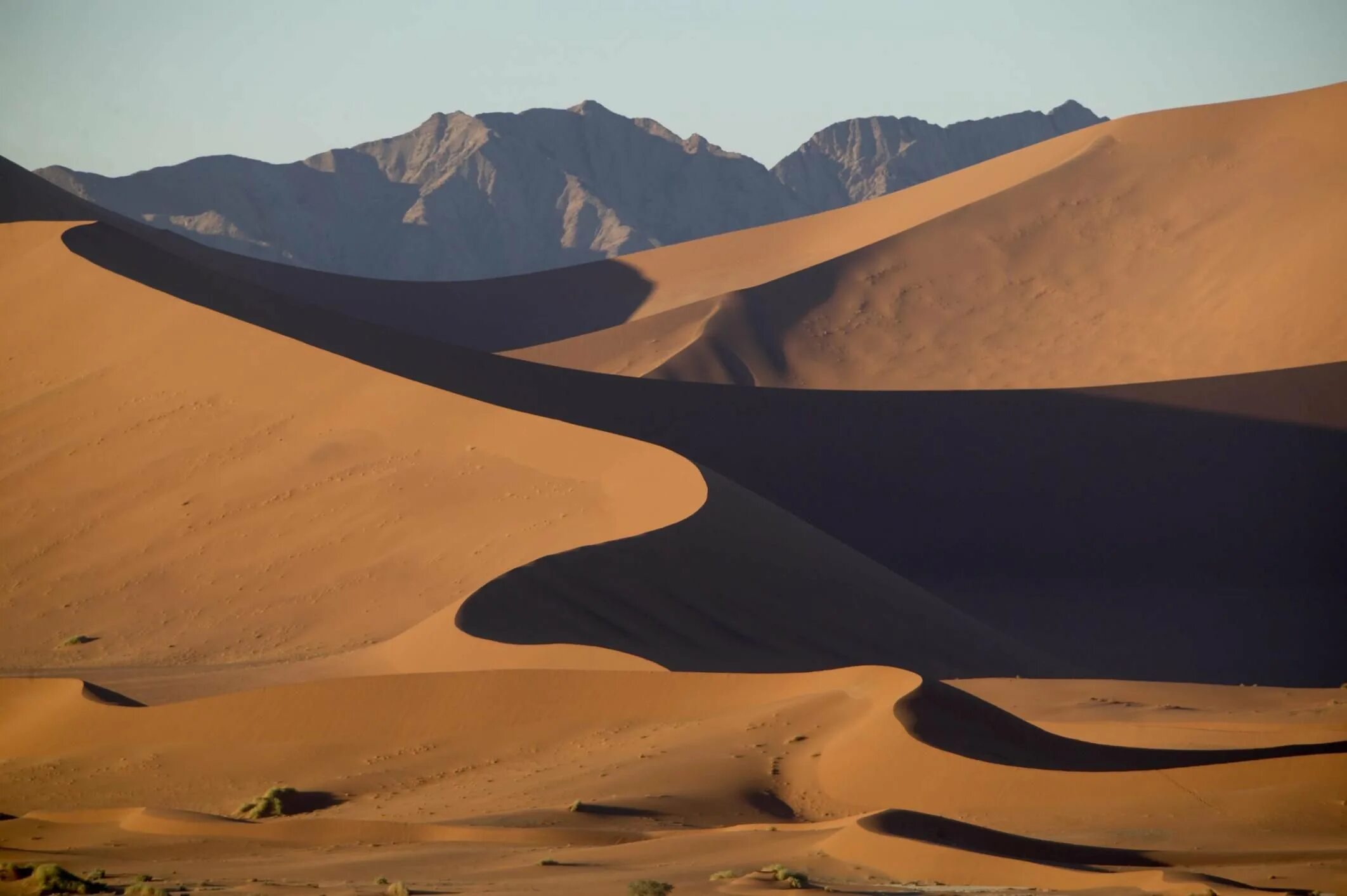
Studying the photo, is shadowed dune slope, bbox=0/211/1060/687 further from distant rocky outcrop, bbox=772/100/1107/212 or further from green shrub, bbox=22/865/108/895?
distant rocky outcrop, bbox=772/100/1107/212

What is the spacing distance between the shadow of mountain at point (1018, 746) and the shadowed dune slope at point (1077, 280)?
29.9 m

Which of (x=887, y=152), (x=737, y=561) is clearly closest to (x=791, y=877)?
(x=737, y=561)

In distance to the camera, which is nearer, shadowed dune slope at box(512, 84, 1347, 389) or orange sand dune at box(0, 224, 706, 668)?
orange sand dune at box(0, 224, 706, 668)

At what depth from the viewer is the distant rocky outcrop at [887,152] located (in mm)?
160500

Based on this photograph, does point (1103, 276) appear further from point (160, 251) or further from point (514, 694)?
point (514, 694)

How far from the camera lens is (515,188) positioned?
14412cm

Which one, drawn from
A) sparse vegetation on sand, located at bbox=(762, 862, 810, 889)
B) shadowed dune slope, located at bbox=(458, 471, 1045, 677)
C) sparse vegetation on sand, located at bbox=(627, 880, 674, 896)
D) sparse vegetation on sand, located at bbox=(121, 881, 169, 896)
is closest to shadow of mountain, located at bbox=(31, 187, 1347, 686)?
shadowed dune slope, located at bbox=(458, 471, 1045, 677)

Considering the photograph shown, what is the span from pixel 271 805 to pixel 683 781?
316 cm

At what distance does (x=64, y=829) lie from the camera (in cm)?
1166

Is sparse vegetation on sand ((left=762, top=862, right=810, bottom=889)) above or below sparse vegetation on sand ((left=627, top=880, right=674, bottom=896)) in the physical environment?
above

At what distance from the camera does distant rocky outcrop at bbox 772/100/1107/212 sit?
160 meters

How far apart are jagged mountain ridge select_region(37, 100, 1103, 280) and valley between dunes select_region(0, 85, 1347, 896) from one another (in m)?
77.9

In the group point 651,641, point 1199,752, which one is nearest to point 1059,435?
point 651,641

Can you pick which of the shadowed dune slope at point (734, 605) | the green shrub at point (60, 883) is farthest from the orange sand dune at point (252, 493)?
the green shrub at point (60, 883)
